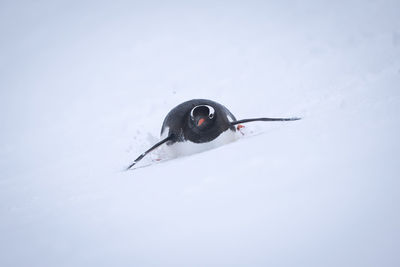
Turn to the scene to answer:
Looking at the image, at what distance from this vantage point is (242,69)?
8.59m

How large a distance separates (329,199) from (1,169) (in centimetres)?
545

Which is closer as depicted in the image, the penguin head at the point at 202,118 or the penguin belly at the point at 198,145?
the penguin head at the point at 202,118

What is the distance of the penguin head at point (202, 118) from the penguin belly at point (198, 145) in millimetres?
172

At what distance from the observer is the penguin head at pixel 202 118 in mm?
2666

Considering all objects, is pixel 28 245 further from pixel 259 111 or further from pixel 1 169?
pixel 1 169

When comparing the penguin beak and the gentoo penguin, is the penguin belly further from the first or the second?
the penguin beak

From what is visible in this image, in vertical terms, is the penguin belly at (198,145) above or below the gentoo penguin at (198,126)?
below

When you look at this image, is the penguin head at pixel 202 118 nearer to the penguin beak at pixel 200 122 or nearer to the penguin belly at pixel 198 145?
the penguin beak at pixel 200 122

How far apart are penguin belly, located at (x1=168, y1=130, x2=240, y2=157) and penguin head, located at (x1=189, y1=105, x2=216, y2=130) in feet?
0.56

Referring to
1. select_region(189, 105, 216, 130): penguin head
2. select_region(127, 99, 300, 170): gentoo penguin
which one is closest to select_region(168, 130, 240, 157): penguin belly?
select_region(127, 99, 300, 170): gentoo penguin

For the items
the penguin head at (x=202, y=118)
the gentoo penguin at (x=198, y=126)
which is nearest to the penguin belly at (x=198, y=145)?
the gentoo penguin at (x=198, y=126)

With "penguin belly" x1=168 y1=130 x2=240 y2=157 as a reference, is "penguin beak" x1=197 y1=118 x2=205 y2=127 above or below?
above

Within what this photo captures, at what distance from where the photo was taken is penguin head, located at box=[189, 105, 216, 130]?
267 cm

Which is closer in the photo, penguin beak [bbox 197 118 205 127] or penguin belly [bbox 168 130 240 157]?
penguin beak [bbox 197 118 205 127]
